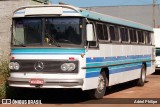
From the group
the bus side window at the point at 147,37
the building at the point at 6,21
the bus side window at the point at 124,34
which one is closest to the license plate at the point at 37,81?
the bus side window at the point at 124,34

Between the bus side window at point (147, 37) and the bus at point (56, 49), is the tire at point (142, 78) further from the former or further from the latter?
the bus at point (56, 49)

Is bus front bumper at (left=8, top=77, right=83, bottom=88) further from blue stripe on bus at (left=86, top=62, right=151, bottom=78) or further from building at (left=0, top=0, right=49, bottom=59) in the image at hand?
building at (left=0, top=0, right=49, bottom=59)

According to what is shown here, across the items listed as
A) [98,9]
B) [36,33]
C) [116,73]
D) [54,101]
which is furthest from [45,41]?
[98,9]

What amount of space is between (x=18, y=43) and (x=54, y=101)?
2032 mm

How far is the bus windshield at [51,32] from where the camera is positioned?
39.4ft

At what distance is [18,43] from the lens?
12.4 m

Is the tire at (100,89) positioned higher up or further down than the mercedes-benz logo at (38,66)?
further down

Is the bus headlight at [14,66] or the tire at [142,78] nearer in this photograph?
the bus headlight at [14,66]

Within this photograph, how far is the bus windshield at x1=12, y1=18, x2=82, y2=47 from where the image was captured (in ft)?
39.4

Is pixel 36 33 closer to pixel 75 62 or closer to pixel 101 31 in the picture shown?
pixel 75 62

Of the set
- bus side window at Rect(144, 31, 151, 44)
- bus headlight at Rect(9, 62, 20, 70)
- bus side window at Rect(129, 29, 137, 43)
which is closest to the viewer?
bus headlight at Rect(9, 62, 20, 70)

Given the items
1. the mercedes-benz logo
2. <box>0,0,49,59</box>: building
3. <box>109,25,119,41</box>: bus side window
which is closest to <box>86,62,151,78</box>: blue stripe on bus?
<box>109,25,119,41</box>: bus side window

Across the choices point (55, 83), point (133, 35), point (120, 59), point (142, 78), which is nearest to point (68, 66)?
point (55, 83)

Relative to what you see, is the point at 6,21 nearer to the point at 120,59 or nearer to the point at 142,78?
the point at 120,59
